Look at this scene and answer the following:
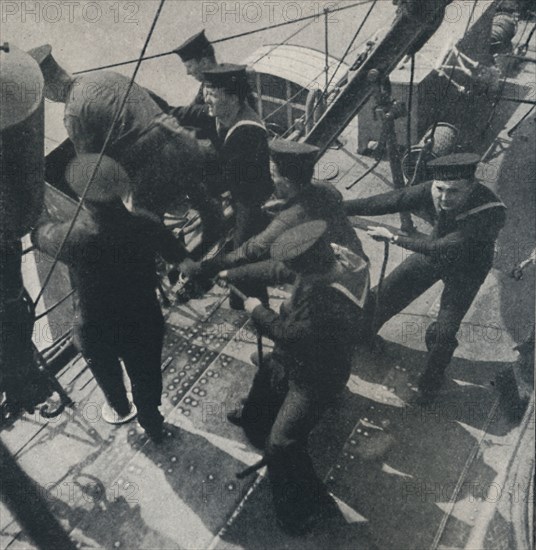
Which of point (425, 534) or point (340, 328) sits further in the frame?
point (425, 534)

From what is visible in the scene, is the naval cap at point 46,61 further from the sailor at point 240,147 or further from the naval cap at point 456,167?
the naval cap at point 456,167

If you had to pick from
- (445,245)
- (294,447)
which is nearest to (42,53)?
(445,245)

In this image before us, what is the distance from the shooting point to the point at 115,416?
5.76 meters

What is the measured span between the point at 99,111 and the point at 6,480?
12.0ft

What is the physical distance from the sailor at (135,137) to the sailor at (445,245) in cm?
192

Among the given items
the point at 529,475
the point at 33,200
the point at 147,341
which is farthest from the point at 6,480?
the point at 529,475

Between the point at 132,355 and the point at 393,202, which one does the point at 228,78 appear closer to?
the point at 393,202

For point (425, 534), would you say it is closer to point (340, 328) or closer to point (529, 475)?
point (529, 475)

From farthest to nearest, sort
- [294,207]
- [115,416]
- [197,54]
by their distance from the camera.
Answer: [197,54] → [115,416] → [294,207]

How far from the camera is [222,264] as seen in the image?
5.40 m

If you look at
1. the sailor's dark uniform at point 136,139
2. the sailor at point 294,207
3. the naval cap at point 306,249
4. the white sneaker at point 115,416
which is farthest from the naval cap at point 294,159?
the white sneaker at point 115,416

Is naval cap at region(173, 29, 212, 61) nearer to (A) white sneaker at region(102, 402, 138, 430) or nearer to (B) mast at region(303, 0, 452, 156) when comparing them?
(B) mast at region(303, 0, 452, 156)

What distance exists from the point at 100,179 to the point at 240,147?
2.05m

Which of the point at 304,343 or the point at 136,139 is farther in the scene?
the point at 136,139
